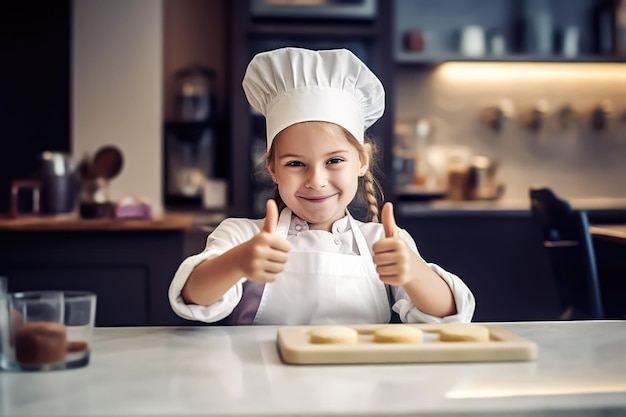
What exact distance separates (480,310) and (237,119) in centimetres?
150

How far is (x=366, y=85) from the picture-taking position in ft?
4.93

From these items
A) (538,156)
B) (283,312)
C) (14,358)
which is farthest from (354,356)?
(538,156)

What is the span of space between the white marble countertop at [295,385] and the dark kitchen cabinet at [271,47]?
2732 mm

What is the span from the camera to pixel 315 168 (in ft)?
4.58

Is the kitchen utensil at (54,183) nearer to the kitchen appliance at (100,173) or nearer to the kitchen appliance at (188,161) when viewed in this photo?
the kitchen appliance at (100,173)

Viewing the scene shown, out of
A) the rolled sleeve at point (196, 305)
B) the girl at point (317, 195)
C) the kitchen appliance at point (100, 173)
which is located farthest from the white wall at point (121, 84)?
the rolled sleeve at point (196, 305)

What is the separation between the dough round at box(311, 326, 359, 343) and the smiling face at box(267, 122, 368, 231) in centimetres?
44

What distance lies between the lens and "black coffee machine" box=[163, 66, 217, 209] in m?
4.01

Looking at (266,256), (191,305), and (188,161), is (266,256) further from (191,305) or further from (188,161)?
(188,161)

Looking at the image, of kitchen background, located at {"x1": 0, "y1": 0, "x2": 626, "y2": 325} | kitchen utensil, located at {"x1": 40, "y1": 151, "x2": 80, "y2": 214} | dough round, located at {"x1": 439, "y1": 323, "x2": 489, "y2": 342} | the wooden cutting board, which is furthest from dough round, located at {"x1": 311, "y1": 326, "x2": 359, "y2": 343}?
kitchen background, located at {"x1": 0, "y1": 0, "x2": 626, "y2": 325}

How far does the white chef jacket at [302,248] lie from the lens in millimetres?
1272

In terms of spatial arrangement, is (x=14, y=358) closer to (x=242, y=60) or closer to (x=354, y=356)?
(x=354, y=356)

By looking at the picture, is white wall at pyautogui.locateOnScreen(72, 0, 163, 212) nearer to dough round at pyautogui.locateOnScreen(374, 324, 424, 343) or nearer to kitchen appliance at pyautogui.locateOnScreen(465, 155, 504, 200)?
kitchen appliance at pyautogui.locateOnScreen(465, 155, 504, 200)

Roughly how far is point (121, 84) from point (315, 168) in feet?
8.85
